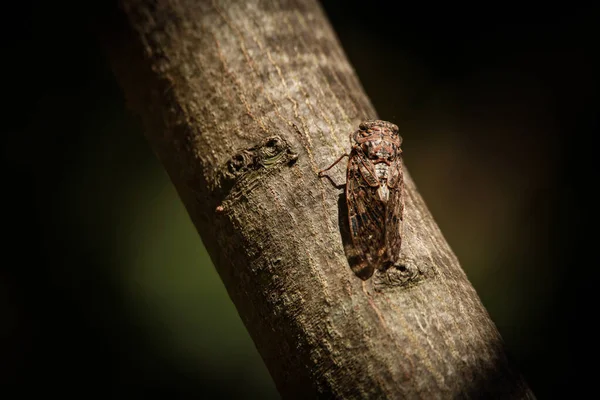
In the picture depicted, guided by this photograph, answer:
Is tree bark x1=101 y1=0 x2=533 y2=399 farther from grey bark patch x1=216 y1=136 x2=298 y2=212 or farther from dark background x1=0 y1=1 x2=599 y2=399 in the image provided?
dark background x1=0 y1=1 x2=599 y2=399

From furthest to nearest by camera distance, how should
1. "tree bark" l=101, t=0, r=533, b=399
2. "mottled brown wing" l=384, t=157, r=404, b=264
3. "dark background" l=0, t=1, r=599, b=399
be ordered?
"dark background" l=0, t=1, r=599, b=399, "mottled brown wing" l=384, t=157, r=404, b=264, "tree bark" l=101, t=0, r=533, b=399

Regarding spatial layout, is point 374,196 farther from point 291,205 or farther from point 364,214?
point 291,205

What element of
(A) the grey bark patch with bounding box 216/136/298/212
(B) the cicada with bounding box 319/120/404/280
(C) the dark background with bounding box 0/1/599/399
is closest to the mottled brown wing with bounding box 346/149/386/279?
(B) the cicada with bounding box 319/120/404/280

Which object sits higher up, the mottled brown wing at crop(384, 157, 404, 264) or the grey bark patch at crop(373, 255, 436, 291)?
the mottled brown wing at crop(384, 157, 404, 264)

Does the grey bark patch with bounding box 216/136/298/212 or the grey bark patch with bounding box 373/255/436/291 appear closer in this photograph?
the grey bark patch with bounding box 373/255/436/291

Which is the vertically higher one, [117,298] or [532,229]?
[117,298]

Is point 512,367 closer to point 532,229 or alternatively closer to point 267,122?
point 267,122

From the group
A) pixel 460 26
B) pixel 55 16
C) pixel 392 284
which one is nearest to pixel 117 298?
pixel 55 16

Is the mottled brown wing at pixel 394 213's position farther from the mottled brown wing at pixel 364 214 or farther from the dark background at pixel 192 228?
the dark background at pixel 192 228
